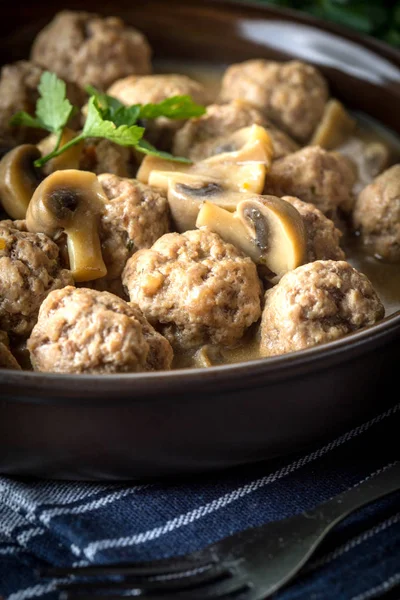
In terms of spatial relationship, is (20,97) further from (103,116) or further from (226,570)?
(226,570)

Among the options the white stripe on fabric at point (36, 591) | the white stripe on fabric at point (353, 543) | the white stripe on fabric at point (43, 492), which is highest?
the white stripe on fabric at point (353, 543)

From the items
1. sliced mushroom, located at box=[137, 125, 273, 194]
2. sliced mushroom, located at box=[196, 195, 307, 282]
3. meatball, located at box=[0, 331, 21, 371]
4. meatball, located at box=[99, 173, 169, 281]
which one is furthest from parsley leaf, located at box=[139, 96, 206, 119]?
meatball, located at box=[0, 331, 21, 371]

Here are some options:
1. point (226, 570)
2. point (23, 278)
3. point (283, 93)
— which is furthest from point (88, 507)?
point (283, 93)

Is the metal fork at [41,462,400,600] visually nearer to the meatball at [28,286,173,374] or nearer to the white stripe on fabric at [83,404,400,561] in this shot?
the white stripe on fabric at [83,404,400,561]

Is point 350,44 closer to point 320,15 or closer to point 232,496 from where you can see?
point 320,15

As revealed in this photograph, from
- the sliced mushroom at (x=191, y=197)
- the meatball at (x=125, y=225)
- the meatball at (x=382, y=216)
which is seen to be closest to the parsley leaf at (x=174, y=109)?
the sliced mushroom at (x=191, y=197)

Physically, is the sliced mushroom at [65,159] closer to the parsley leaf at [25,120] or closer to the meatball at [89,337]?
the parsley leaf at [25,120]
